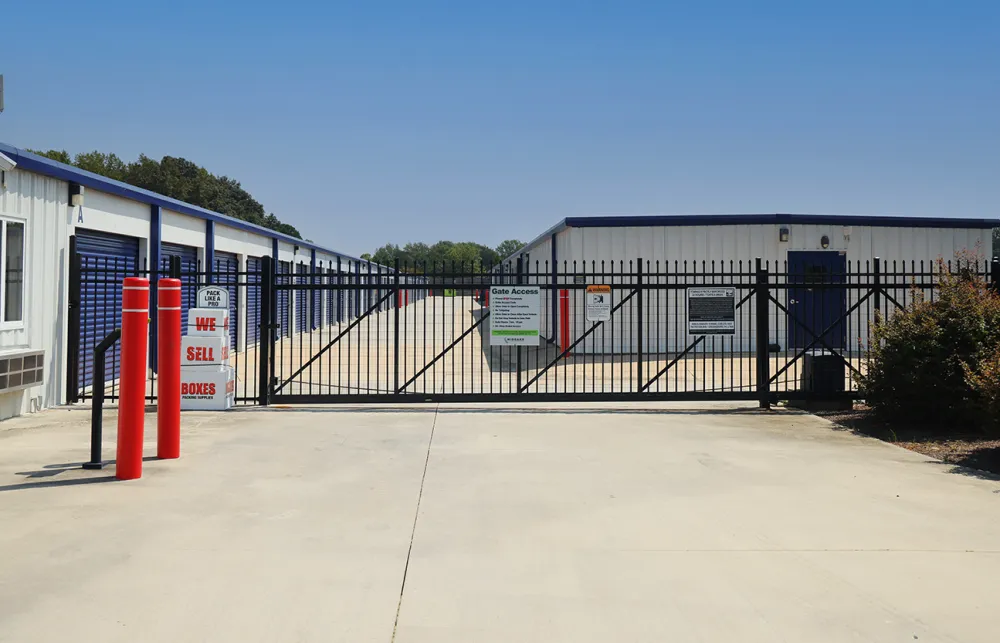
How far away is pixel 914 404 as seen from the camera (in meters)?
10.4

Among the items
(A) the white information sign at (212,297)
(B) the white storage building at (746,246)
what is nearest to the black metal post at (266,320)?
(A) the white information sign at (212,297)

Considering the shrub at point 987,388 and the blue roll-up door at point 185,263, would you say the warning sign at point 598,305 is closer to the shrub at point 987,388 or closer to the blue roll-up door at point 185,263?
the shrub at point 987,388

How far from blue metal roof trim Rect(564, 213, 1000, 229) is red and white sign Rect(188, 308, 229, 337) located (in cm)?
1184

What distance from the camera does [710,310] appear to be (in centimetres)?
1270

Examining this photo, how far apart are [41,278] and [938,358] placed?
12.5 metres

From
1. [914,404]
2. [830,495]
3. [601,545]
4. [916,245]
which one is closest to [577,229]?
[916,245]

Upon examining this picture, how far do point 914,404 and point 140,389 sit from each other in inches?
369

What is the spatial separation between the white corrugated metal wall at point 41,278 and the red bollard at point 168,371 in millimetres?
3790

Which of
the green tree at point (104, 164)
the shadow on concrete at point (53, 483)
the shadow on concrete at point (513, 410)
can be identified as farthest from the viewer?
the green tree at point (104, 164)

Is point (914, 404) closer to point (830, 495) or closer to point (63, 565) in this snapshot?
point (830, 495)

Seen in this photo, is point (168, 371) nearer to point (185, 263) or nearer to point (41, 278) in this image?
point (41, 278)

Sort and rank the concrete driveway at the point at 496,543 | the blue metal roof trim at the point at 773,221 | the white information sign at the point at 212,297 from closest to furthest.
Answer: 1. the concrete driveway at the point at 496,543
2. the white information sign at the point at 212,297
3. the blue metal roof trim at the point at 773,221

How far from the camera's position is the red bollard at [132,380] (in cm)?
738

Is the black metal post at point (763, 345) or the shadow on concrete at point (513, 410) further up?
the black metal post at point (763, 345)
